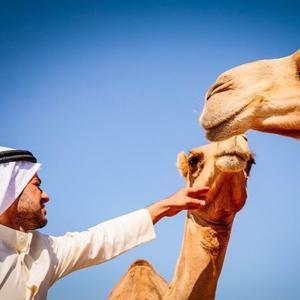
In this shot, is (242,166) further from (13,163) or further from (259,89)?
(13,163)

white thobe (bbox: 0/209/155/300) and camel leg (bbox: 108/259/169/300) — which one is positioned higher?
white thobe (bbox: 0/209/155/300)

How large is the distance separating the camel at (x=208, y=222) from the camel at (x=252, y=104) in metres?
0.94

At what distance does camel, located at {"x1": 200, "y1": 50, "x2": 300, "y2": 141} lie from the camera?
309 centimetres

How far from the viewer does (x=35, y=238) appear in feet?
8.91

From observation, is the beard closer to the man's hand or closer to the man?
the man

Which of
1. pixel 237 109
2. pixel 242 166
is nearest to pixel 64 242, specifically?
pixel 237 109

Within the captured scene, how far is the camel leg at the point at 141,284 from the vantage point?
5938 mm

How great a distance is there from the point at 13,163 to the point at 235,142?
6.54 feet

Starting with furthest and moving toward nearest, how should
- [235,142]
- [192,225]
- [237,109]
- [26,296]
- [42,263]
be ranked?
1. [192,225]
2. [235,142]
3. [237,109]
4. [42,263]
5. [26,296]

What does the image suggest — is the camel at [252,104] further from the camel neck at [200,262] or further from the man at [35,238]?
the camel neck at [200,262]

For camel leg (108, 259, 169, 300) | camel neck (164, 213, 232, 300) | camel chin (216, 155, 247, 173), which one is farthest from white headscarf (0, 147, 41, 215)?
camel leg (108, 259, 169, 300)

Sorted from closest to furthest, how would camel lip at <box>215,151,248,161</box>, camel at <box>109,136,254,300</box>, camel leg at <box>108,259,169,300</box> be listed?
camel lip at <box>215,151,248,161</box>, camel at <box>109,136,254,300</box>, camel leg at <box>108,259,169,300</box>

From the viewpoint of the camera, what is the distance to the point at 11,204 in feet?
8.59

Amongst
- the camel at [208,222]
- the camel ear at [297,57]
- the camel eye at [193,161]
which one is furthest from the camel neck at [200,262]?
the camel ear at [297,57]
